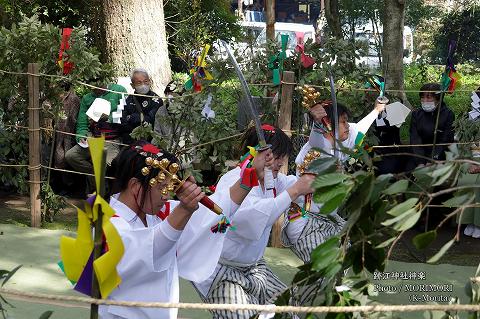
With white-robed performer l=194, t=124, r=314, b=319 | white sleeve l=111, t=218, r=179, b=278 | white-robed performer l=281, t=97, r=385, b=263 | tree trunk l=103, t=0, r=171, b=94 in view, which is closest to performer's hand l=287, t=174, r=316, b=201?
white-robed performer l=194, t=124, r=314, b=319

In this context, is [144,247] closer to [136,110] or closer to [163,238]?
[163,238]

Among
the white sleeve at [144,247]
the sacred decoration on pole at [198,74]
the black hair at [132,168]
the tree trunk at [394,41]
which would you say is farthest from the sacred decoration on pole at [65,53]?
the tree trunk at [394,41]

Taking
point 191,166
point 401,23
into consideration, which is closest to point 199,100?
point 191,166

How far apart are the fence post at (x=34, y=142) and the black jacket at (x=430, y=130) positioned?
326 centimetres

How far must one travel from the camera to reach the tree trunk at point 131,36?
9.28 m

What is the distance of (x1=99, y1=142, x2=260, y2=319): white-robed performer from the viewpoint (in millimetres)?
3143

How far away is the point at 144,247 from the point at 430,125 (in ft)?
14.9

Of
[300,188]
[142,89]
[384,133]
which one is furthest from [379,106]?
[142,89]

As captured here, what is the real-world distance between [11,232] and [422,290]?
11.1ft

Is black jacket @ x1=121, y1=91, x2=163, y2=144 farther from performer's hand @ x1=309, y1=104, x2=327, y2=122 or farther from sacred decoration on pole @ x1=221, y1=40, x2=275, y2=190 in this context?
sacred decoration on pole @ x1=221, y1=40, x2=275, y2=190

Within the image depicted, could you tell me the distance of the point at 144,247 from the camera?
320cm

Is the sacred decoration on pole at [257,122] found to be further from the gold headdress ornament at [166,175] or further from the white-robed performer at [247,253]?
the gold headdress ornament at [166,175]

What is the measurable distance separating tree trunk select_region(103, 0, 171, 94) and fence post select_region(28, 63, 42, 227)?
2.14 m

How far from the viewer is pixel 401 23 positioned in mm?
11078
